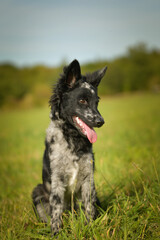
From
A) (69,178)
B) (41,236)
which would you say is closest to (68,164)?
(69,178)

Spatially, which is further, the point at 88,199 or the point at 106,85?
the point at 106,85

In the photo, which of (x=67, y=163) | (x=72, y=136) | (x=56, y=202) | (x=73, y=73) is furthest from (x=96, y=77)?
(x=56, y=202)

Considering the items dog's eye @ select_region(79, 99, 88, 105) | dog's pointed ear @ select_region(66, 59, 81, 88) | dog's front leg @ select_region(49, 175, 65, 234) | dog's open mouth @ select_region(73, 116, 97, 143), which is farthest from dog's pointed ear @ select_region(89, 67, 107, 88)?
dog's front leg @ select_region(49, 175, 65, 234)

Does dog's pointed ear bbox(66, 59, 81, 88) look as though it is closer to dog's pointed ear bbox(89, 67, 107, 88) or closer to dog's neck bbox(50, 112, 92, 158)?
dog's pointed ear bbox(89, 67, 107, 88)

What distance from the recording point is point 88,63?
5469 centimetres

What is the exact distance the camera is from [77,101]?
321cm

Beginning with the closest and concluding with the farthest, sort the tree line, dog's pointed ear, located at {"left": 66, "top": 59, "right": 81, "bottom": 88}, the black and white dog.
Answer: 1. dog's pointed ear, located at {"left": 66, "top": 59, "right": 81, "bottom": 88}
2. the black and white dog
3. the tree line

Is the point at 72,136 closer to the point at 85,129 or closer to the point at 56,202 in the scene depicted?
the point at 85,129

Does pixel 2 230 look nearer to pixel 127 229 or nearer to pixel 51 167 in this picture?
pixel 51 167

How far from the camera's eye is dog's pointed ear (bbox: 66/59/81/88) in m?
3.08

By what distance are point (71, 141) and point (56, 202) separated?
0.90 m

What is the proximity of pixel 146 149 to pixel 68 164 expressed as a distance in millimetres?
4915

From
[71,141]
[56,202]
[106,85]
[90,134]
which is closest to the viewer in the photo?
[90,134]

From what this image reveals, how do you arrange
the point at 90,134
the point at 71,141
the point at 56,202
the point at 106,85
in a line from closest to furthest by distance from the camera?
the point at 90,134 < the point at 56,202 < the point at 71,141 < the point at 106,85
